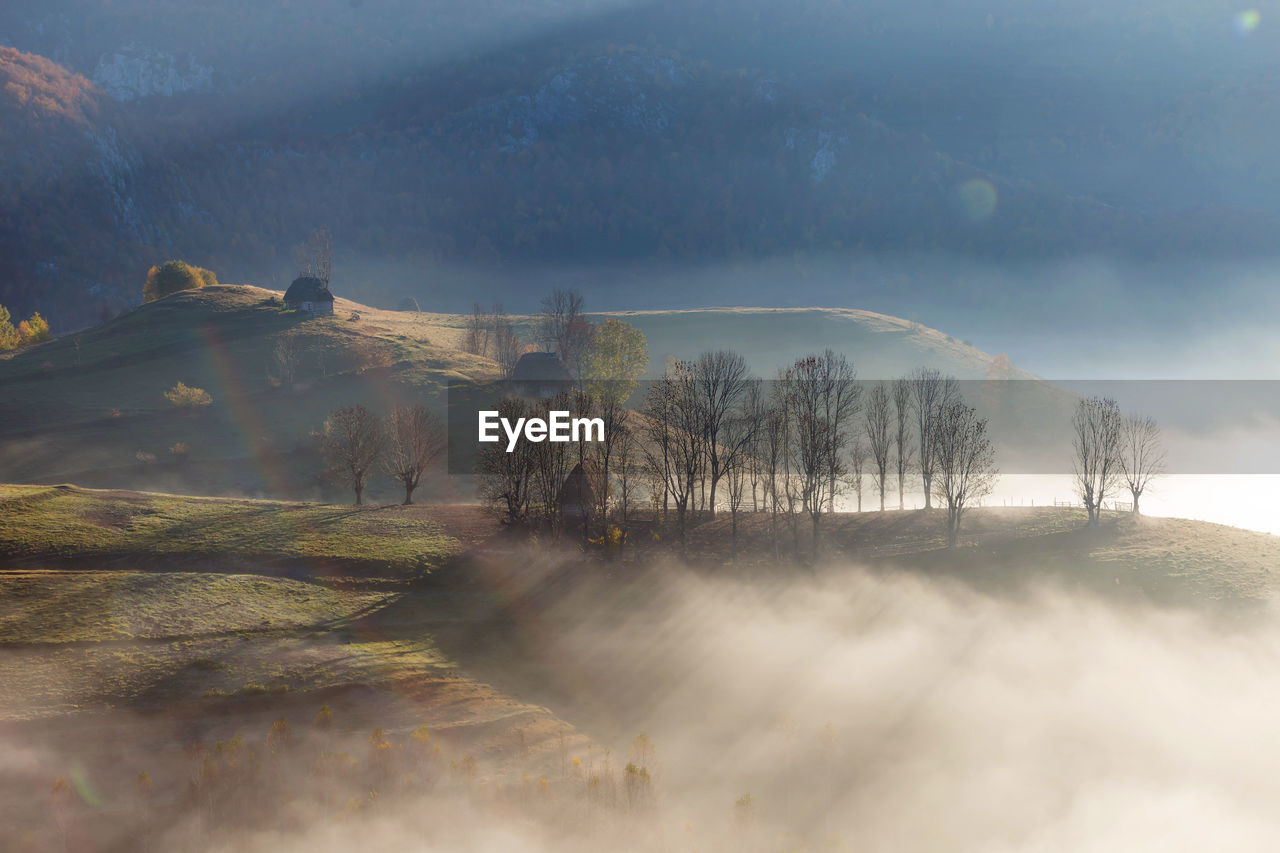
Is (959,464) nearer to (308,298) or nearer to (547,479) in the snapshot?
(547,479)

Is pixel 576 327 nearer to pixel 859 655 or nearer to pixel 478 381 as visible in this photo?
pixel 478 381

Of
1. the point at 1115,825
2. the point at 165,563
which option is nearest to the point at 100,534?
the point at 165,563

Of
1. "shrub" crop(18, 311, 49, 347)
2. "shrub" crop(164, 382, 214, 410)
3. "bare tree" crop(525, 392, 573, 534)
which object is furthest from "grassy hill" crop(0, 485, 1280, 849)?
"shrub" crop(18, 311, 49, 347)

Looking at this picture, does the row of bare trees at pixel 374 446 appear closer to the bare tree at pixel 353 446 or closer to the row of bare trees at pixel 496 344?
the bare tree at pixel 353 446

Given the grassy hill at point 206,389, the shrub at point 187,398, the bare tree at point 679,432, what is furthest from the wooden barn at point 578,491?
the shrub at point 187,398

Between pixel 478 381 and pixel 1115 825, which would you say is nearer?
pixel 1115 825

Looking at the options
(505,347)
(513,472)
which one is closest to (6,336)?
(505,347)
